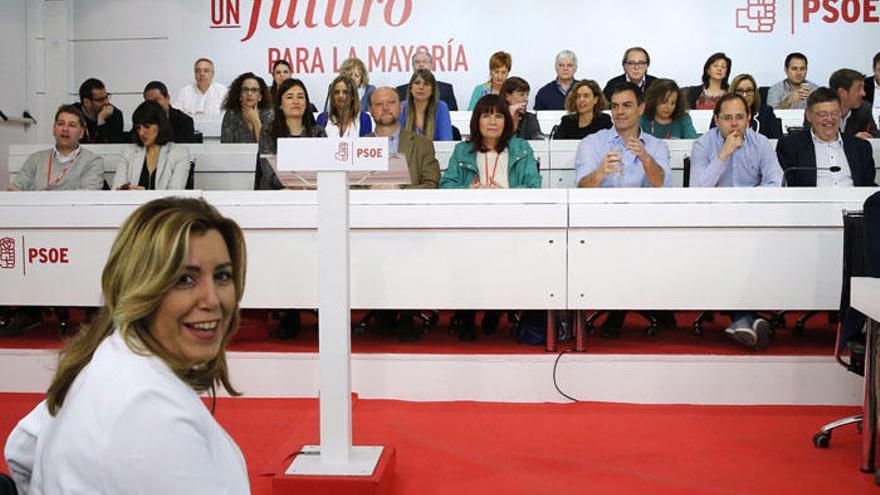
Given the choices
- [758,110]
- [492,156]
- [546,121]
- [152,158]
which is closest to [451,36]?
[546,121]

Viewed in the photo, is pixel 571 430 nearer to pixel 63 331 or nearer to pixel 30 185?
pixel 63 331

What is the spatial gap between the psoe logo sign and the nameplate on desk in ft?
22.2

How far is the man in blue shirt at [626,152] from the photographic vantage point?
408 centimetres

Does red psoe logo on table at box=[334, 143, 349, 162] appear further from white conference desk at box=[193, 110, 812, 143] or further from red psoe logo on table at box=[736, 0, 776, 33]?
red psoe logo on table at box=[736, 0, 776, 33]

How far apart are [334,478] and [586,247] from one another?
1482 millimetres

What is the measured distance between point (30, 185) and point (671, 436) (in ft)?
11.4

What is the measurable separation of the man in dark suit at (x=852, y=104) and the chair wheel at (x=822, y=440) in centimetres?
314

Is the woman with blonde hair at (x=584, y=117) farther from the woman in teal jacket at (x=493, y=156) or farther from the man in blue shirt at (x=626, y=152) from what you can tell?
the woman in teal jacket at (x=493, y=156)

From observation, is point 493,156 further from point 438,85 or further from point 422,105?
point 438,85

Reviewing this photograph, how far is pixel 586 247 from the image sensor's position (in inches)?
134

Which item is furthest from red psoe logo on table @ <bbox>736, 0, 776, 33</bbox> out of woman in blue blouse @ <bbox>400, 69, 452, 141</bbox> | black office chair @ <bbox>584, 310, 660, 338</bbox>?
black office chair @ <bbox>584, 310, 660, 338</bbox>

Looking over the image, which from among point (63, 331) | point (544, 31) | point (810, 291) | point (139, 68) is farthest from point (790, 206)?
point (139, 68)

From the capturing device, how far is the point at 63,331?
4.03m

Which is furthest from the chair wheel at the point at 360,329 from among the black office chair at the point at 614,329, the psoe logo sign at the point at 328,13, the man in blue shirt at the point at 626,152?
the psoe logo sign at the point at 328,13
